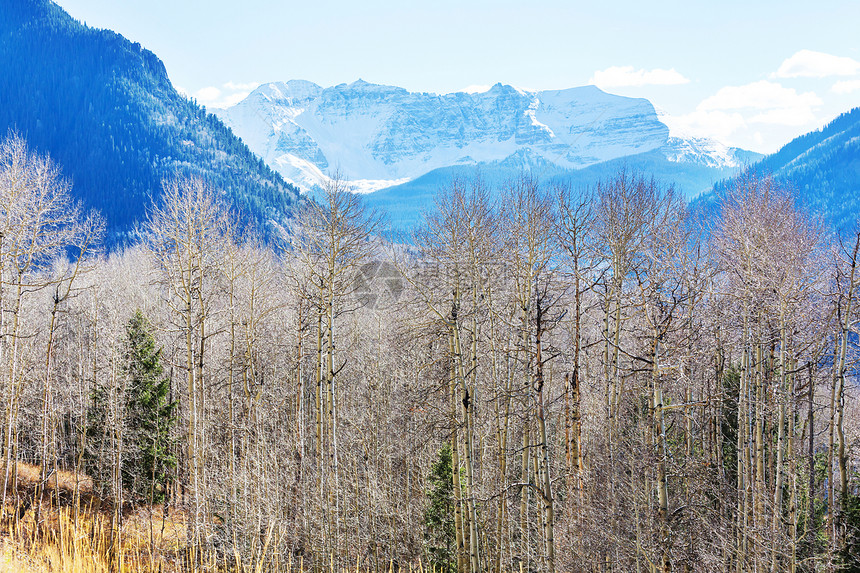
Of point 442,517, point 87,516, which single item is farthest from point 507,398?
point 87,516

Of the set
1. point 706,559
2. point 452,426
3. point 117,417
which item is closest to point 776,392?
point 706,559

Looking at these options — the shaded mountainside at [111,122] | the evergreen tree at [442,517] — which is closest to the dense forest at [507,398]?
the evergreen tree at [442,517]

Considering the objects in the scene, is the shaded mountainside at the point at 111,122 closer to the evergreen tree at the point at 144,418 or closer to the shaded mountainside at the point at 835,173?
the evergreen tree at the point at 144,418

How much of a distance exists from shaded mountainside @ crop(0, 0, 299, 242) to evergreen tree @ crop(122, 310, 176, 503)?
82.3m

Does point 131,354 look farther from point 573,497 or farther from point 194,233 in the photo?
point 573,497

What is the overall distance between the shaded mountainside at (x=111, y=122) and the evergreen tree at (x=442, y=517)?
87.8 metres

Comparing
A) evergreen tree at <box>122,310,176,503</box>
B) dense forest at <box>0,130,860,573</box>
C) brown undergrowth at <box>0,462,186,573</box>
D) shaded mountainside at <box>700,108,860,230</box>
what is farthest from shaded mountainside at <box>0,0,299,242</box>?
shaded mountainside at <box>700,108,860,230</box>

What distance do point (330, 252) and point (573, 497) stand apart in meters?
10.8

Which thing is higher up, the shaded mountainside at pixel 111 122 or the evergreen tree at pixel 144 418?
the shaded mountainside at pixel 111 122

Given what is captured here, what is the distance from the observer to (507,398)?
42.8 feet

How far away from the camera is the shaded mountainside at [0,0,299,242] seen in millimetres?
107375

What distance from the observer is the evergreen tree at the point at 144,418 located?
19344mm

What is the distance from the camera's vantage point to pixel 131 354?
64.3ft

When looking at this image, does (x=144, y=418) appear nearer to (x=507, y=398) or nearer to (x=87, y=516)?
(x=87, y=516)
